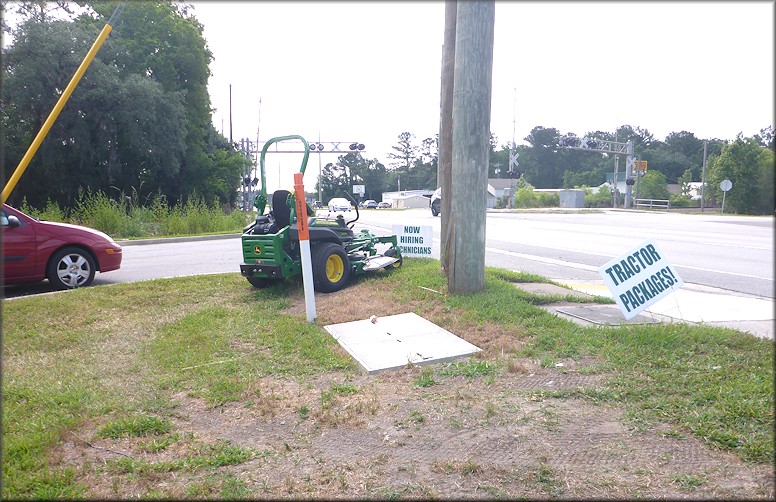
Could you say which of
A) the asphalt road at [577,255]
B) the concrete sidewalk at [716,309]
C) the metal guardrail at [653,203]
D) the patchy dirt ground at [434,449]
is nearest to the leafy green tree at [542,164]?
the metal guardrail at [653,203]

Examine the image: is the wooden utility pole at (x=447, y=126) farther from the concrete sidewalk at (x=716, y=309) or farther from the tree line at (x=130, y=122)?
the tree line at (x=130, y=122)

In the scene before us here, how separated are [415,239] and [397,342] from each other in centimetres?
524

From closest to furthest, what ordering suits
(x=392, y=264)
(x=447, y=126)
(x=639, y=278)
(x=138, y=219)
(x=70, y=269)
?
(x=639, y=278), (x=447, y=126), (x=70, y=269), (x=392, y=264), (x=138, y=219)

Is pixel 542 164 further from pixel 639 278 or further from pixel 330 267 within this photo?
pixel 639 278

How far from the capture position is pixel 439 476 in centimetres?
320

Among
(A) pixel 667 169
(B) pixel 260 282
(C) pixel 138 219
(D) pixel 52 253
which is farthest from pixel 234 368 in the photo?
(A) pixel 667 169

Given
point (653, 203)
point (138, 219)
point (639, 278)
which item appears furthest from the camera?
point (653, 203)

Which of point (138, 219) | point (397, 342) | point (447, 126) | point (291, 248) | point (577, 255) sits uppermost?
point (447, 126)

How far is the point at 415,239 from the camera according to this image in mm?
10898

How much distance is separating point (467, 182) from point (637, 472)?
15.1ft

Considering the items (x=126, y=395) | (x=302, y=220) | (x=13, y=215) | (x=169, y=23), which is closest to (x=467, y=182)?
(x=302, y=220)

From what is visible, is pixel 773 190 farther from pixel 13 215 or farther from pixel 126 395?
pixel 13 215

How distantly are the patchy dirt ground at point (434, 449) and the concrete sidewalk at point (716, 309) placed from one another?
2622 mm

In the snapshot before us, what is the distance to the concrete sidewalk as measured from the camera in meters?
6.38
